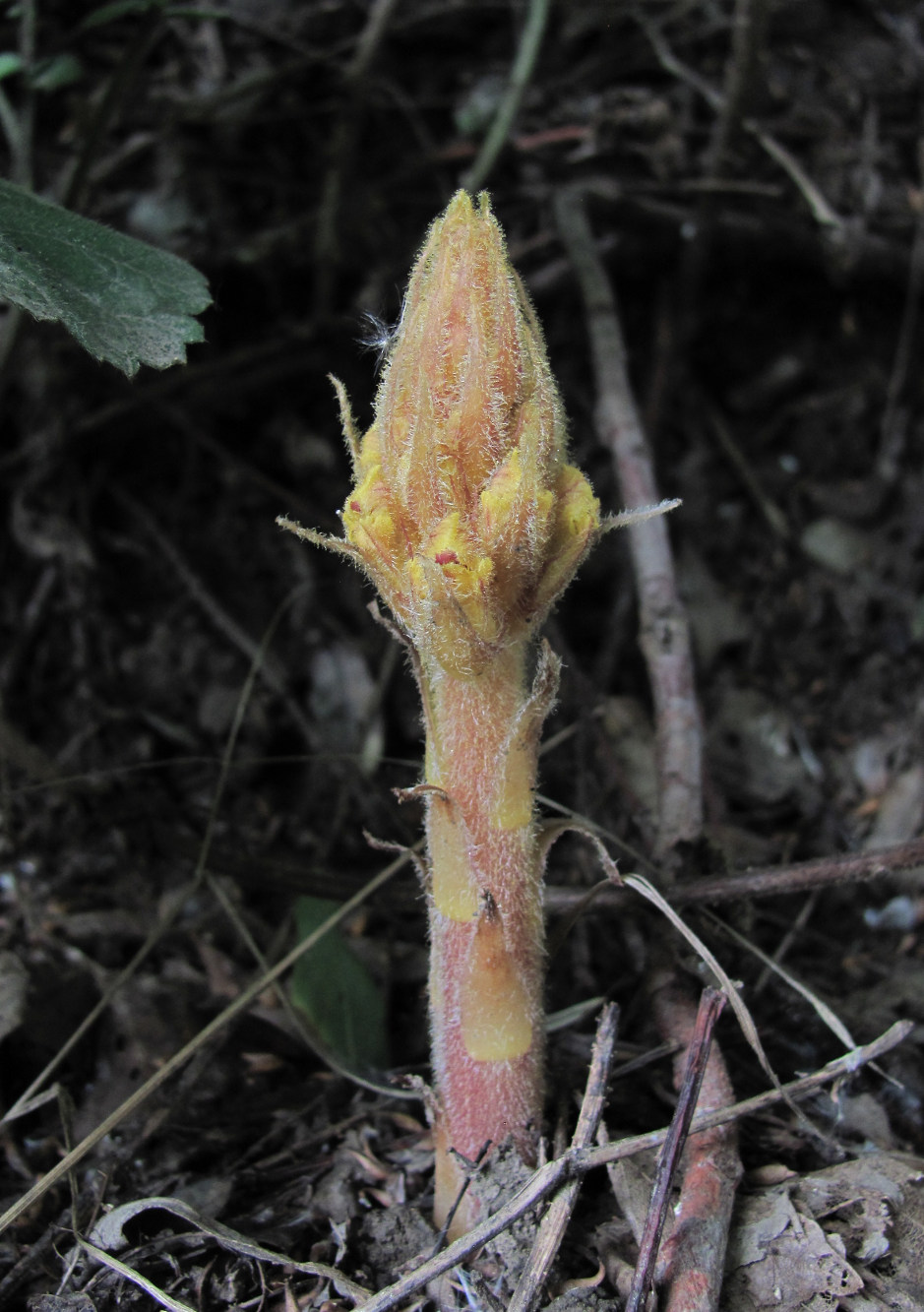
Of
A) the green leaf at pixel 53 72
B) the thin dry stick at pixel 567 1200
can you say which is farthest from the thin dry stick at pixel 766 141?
the thin dry stick at pixel 567 1200

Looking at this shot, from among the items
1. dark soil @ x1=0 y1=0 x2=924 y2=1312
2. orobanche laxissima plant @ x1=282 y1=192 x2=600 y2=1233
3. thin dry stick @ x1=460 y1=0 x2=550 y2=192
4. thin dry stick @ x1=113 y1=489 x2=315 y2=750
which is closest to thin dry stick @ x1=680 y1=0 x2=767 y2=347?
dark soil @ x1=0 y1=0 x2=924 y2=1312

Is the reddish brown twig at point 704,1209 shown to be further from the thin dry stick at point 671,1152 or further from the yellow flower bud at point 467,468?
the yellow flower bud at point 467,468

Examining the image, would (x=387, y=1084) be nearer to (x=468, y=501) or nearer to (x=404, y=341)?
(x=468, y=501)

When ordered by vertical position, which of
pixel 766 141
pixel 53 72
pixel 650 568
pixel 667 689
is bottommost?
pixel 667 689

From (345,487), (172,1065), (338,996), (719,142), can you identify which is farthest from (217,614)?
(719,142)

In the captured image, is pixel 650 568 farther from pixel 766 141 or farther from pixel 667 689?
pixel 766 141
